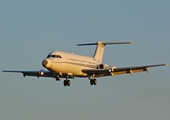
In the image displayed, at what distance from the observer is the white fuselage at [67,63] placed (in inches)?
3194

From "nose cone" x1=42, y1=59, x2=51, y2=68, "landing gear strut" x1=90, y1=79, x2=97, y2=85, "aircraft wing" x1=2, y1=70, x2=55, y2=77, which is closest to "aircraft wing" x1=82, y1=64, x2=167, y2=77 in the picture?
"landing gear strut" x1=90, y1=79, x2=97, y2=85

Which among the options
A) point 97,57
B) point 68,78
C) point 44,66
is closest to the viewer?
point 44,66

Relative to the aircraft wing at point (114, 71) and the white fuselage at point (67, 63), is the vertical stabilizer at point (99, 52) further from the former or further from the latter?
the white fuselage at point (67, 63)

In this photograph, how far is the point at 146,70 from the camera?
85.4 metres

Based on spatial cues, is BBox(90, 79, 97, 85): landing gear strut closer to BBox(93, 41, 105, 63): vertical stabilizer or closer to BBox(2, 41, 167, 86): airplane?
BBox(2, 41, 167, 86): airplane

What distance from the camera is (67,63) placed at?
83188 mm

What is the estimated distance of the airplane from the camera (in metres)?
81.7

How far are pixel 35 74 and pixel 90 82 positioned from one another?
6.72m

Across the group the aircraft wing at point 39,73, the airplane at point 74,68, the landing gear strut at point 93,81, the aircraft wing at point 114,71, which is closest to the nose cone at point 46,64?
the airplane at point 74,68

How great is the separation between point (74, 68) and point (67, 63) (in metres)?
1.68

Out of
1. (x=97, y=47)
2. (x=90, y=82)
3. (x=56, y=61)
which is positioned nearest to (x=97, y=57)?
(x=97, y=47)

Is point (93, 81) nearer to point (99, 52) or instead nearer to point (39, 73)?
point (39, 73)

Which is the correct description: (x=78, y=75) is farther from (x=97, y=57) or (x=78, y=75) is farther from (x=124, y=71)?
(x=97, y=57)

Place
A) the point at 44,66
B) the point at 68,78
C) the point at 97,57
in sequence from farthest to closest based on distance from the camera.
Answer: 1. the point at 97,57
2. the point at 68,78
3. the point at 44,66
